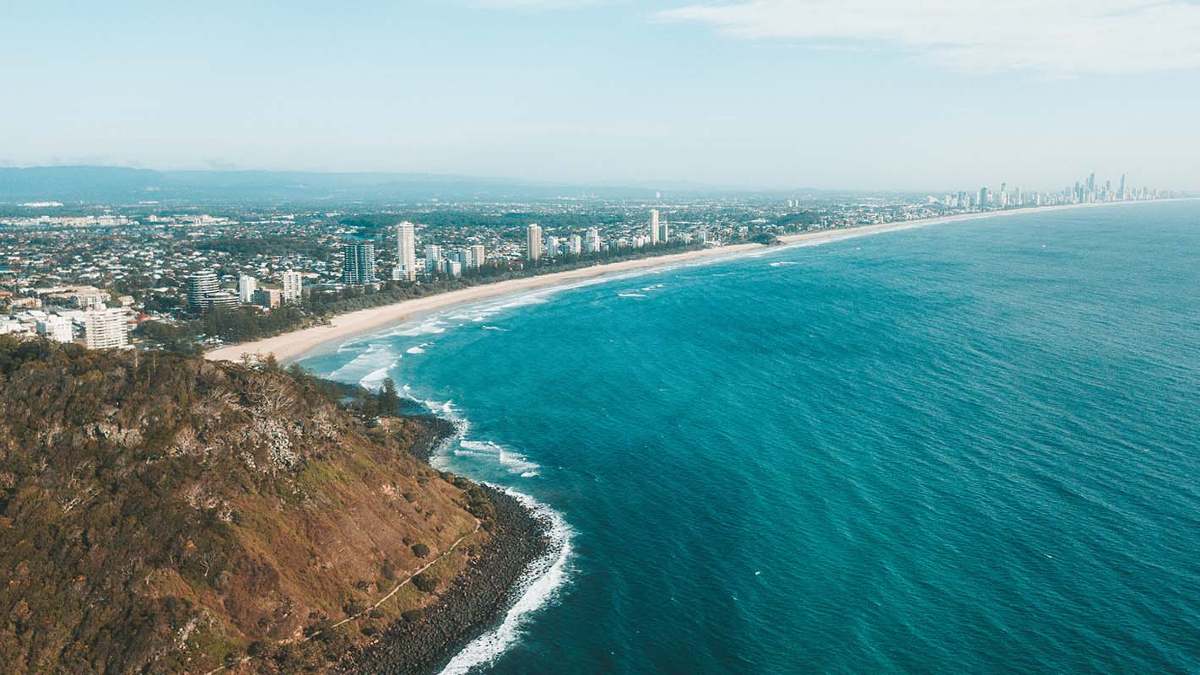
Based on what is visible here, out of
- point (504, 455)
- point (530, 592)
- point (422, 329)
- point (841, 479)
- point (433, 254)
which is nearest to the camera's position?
point (530, 592)

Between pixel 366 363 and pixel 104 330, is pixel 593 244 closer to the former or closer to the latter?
pixel 366 363

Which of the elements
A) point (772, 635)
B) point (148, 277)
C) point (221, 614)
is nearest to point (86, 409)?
point (221, 614)

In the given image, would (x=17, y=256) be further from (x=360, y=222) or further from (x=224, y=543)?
(x=224, y=543)

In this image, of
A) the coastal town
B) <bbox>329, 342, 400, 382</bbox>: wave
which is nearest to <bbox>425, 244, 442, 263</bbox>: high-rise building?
the coastal town

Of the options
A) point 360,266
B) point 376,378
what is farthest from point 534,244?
point 376,378

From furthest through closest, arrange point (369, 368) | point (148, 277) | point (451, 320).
A: 1. point (148, 277)
2. point (451, 320)
3. point (369, 368)

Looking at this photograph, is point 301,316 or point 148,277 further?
point 148,277

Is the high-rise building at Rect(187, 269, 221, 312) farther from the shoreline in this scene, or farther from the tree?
the tree
